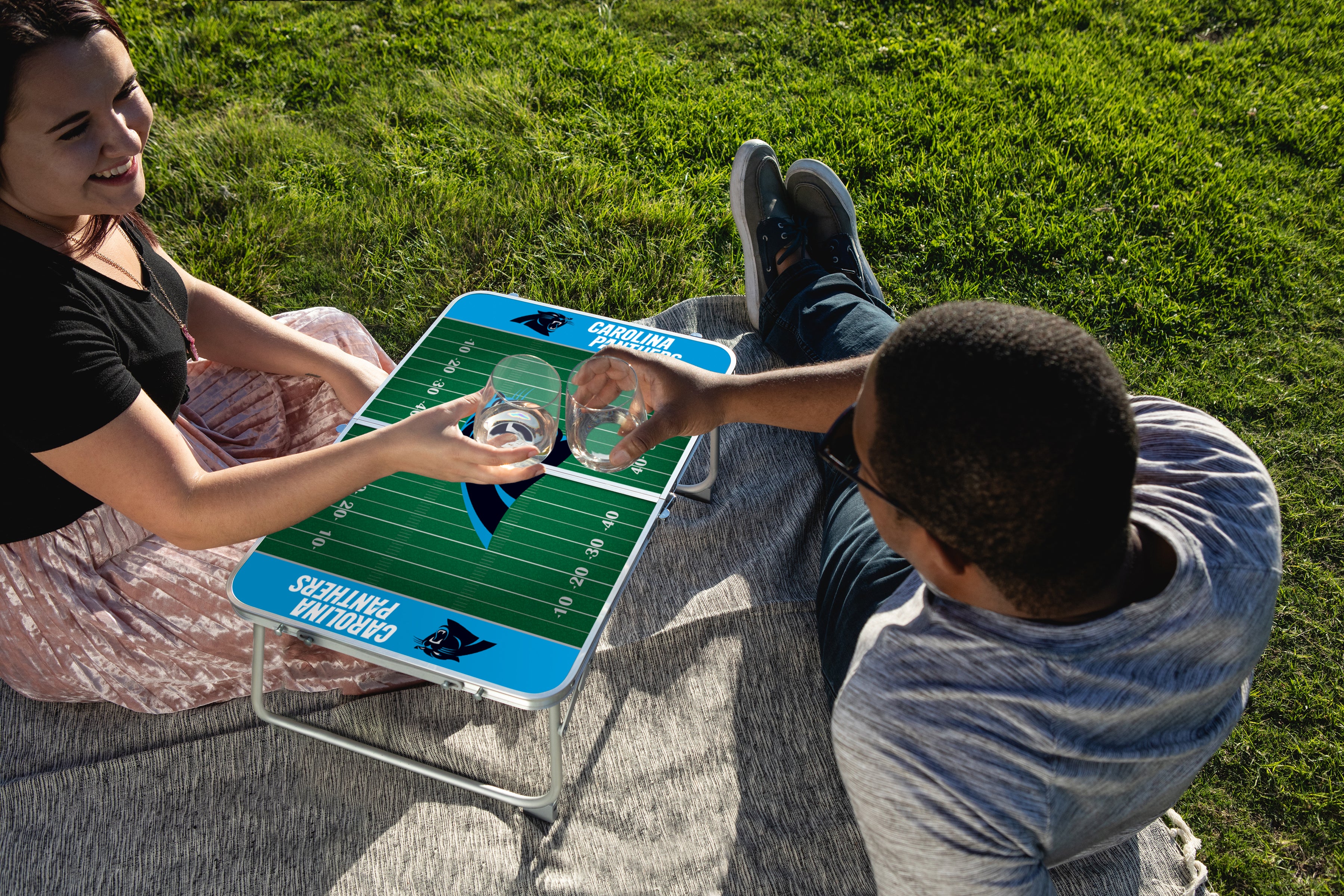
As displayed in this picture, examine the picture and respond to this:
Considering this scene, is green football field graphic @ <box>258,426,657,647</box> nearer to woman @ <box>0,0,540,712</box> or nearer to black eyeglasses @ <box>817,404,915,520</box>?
woman @ <box>0,0,540,712</box>

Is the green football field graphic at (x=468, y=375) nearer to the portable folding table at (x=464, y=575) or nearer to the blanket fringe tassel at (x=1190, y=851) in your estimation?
the portable folding table at (x=464, y=575)

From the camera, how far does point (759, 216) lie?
13.8 feet

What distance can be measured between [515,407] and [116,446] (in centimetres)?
99

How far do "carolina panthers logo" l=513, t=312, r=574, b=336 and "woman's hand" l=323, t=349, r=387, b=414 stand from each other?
0.52 m

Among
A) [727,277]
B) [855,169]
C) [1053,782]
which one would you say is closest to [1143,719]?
[1053,782]

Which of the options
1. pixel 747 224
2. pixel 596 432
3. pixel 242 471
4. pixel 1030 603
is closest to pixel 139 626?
pixel 242 471

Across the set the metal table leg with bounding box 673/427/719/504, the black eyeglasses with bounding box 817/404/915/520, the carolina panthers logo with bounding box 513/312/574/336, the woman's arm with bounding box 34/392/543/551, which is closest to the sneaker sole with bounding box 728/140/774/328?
the metal table leg with bounding box 673/427/719/504

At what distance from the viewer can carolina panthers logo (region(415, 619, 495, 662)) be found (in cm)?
242

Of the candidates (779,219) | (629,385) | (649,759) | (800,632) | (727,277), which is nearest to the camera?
(629,385)

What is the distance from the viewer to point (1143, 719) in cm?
190

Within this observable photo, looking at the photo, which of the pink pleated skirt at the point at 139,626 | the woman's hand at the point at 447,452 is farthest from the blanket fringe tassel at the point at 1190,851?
the pink pleated skirt at the point at 139,626

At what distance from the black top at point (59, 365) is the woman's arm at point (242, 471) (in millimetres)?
61

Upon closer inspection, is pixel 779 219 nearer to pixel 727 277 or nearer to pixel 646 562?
pixel 727 277

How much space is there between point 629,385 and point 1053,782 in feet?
4.75
